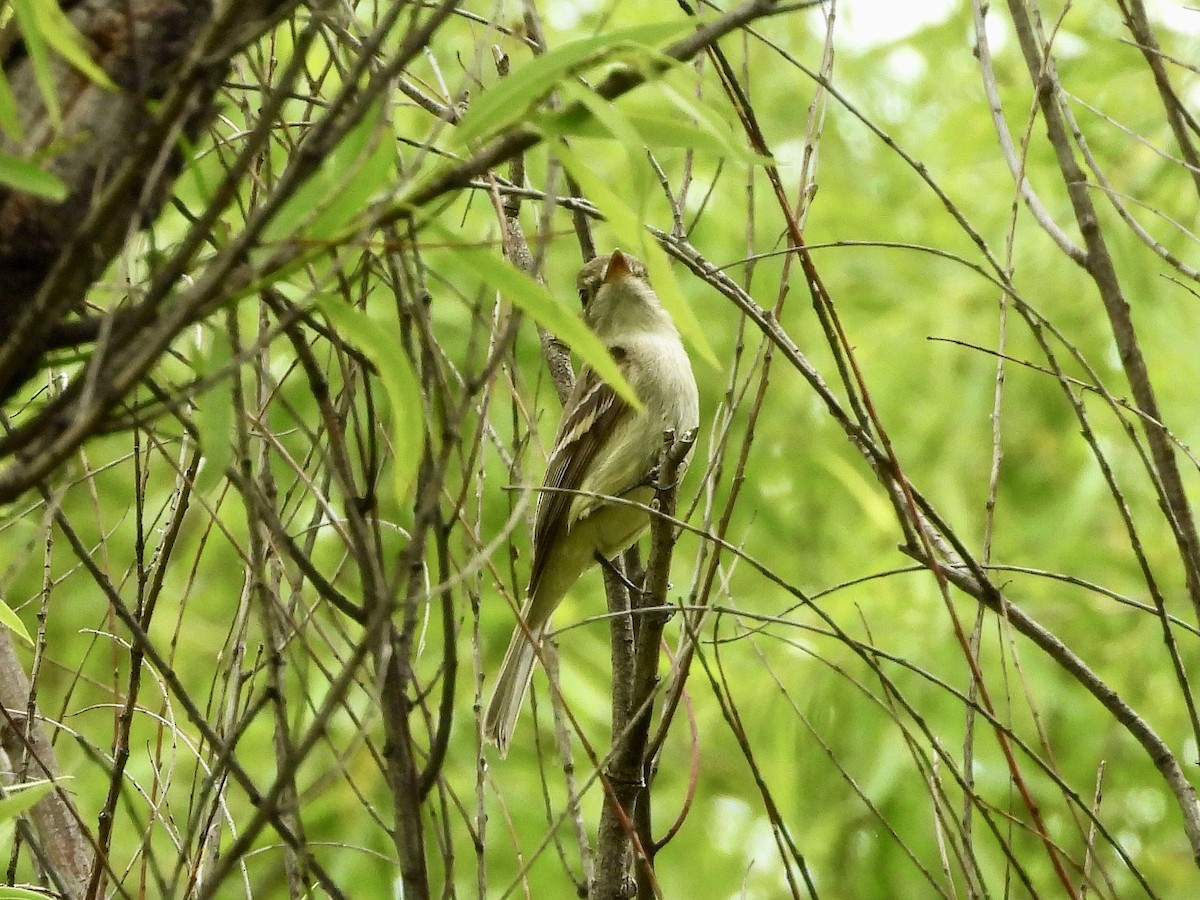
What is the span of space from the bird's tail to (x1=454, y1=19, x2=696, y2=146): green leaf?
8.05 ft

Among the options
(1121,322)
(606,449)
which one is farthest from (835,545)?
(1121,322)

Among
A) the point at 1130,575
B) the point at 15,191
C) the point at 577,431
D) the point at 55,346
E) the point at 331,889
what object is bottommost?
the point at 331,889

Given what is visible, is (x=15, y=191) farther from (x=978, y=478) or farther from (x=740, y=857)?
(x=978, y=478)

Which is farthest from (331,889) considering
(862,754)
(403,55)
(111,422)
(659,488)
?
(862,754)

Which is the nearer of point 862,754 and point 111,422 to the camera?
point 111,422

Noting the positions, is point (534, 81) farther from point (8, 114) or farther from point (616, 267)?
point (616, 267)

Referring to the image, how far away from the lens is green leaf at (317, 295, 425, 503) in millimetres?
1462

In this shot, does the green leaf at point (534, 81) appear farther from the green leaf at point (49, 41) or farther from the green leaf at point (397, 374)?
the green leaf at point (49, 41)

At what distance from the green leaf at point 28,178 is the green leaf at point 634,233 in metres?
0.47

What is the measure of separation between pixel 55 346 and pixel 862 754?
4519 millimetres

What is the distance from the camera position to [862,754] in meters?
5.39

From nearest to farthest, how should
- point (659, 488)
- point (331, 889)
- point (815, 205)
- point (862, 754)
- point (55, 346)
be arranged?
point (55, 346)
point (331, 889)
point (659, 488)
point (862, 754)
point (815, 205)

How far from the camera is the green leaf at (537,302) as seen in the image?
4.77ft

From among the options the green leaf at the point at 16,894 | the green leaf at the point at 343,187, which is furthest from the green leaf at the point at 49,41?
the green leaf at the point at 16,894
